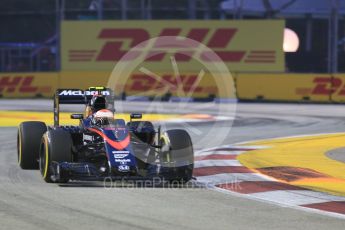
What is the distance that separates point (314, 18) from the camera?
47688 millimetres

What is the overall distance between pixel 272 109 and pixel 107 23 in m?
12.9

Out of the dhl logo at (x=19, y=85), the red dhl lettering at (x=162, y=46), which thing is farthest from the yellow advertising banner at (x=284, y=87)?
the dhl logo at (x=19, y=85)

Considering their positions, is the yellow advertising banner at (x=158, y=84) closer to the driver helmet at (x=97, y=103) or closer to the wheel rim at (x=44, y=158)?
the driver helmet at (x=97, y=103)

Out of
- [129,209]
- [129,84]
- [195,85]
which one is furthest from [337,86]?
[129,209]

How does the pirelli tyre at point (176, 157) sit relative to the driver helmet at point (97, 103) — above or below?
below

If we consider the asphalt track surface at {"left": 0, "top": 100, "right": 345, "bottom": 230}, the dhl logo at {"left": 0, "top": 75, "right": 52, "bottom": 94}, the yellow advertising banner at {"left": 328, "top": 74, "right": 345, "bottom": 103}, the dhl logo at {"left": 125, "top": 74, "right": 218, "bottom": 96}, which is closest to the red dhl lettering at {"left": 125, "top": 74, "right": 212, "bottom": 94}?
the dhl logo at {"left": 125, "top": 74, "right": 218, "bottom": 96}

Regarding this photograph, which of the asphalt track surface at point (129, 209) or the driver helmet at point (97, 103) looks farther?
the driver helmet at point (97, 103)

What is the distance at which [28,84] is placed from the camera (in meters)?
34.8

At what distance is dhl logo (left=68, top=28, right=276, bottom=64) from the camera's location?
35.9m

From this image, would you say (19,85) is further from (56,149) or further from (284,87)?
(56,149)

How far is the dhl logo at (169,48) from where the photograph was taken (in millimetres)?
35875

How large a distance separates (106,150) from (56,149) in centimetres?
66

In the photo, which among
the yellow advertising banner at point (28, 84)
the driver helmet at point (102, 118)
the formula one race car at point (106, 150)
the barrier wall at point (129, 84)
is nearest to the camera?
the formula one race car at point (106, 150)

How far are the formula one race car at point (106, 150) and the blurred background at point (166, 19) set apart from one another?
979 inches
